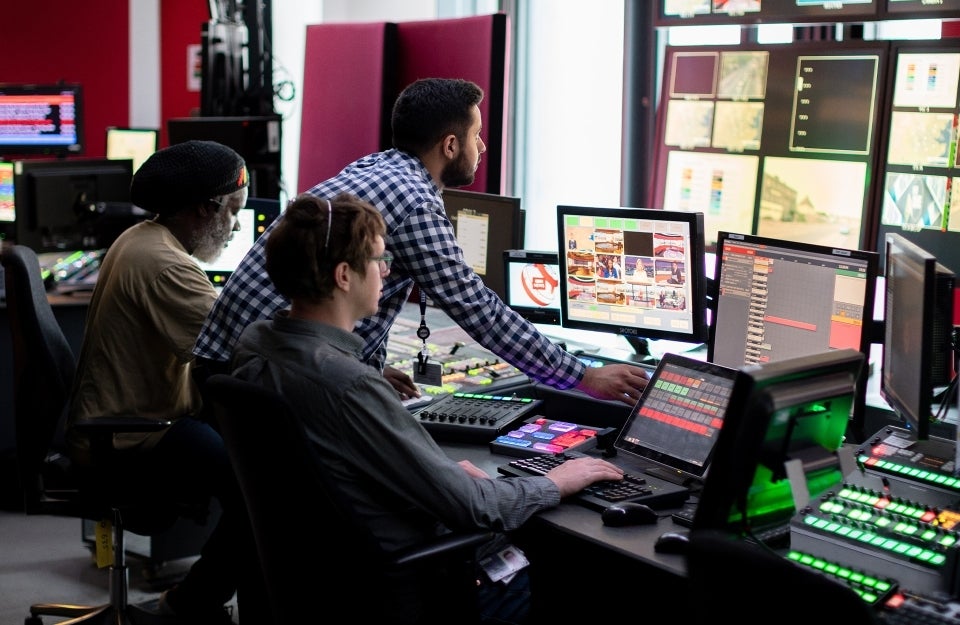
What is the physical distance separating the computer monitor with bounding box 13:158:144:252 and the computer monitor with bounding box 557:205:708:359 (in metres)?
2.36

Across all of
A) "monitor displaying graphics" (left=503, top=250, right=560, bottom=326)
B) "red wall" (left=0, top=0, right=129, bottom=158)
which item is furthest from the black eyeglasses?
"red wall" (left=0, top=0, right=129, bottom=158)

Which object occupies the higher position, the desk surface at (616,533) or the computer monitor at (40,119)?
the computer monitor at (40,119)

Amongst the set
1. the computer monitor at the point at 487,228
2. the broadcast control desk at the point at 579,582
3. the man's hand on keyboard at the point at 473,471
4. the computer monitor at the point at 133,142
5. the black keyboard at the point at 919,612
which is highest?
the computer monitor at the point at 133,142

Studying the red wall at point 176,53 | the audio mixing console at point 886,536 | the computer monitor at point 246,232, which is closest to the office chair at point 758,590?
the audio mixing console at point 886,536

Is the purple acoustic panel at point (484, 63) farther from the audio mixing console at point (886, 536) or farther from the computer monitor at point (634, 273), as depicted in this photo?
the audio mixing console at point (886, 536)

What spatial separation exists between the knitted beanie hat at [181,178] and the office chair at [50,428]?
34 centimetres

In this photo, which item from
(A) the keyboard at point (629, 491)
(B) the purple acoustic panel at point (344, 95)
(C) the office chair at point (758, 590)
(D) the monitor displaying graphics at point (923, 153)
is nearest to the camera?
(C) the office chair at point (758, 590)

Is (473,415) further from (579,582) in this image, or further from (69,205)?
(69,205)

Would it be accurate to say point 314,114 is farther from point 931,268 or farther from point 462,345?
point 931,268

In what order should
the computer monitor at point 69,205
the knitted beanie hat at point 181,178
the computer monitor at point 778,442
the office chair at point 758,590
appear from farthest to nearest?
the computer monitor at point 69,205 → the knitted beanie hat at point 181,178 → the computer monitor at point 778,442 → the office chair at point 758,590

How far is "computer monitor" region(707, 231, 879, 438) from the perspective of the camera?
2438mm

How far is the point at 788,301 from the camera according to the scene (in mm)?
2561

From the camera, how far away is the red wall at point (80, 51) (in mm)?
7695

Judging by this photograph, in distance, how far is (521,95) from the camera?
5.27m
